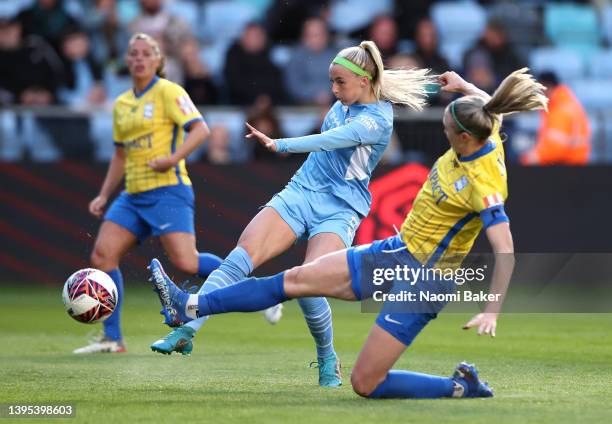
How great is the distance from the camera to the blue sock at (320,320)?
813 centimetres

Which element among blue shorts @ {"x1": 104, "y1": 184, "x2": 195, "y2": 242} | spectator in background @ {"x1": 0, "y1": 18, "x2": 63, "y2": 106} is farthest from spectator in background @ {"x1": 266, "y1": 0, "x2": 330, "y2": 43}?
blue shorts @ {"x1": 104, "y1": 184, "x2": 195, "y2": 242}

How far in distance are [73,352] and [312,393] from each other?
10.3ft

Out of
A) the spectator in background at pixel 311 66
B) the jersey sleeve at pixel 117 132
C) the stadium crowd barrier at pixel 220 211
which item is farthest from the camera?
the spectator in background at pixel 311 66

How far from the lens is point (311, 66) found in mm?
16594

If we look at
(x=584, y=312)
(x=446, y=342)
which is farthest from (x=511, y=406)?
(x=584, y=312)

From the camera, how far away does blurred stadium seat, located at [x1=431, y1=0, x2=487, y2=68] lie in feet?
61.3

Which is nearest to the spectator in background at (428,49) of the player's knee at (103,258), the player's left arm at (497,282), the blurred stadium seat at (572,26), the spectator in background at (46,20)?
the blurred stadium seat at (572,26)

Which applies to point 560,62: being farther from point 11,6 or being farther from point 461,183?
point 461,183

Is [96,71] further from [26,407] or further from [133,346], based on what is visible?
[26,407]

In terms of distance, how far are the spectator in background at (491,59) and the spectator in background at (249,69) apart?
2486 millimetres

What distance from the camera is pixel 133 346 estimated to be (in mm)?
10602

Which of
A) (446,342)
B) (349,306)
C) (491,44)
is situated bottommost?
(349,306)

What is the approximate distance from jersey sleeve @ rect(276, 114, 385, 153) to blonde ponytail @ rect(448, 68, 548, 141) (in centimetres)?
112

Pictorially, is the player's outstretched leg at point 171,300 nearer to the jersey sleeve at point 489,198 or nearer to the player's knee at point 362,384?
the player's knee at point 362,384
